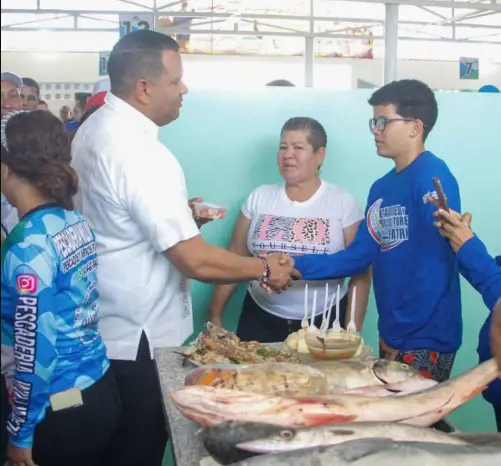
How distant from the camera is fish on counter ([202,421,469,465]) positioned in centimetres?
100

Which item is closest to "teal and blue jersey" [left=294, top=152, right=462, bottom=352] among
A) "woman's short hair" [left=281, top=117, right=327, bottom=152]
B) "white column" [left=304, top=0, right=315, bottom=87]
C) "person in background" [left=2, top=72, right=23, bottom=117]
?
"woman's short hair" [left=281, top=117, right=327, bottom=152]

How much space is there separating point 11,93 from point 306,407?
0.65 meters

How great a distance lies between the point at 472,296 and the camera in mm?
3023

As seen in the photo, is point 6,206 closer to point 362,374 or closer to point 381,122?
point 362,374

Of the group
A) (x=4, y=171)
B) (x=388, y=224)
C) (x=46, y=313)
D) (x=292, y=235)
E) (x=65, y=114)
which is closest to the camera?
(x=4, y=171)

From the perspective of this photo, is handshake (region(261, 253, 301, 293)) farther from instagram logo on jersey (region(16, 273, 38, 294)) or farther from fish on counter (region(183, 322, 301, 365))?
instagram logo on jersey (region(16, 273, 38, 294))

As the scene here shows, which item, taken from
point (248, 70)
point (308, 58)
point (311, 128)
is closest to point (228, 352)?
point (311, 128)

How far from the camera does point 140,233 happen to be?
1.84 m

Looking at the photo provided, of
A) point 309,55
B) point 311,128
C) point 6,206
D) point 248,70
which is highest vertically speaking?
point 309,55

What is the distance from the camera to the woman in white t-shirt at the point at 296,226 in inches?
98.6

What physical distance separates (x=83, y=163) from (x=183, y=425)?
822mm

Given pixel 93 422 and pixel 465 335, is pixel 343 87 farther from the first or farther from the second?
pixel 93 422

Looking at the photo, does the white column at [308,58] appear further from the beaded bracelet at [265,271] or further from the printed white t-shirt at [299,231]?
the beaded bracelet at [265,271]

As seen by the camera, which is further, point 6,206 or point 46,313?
point 46,313
